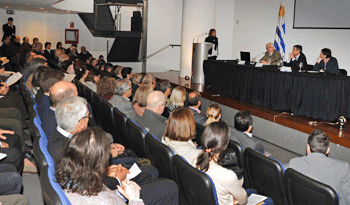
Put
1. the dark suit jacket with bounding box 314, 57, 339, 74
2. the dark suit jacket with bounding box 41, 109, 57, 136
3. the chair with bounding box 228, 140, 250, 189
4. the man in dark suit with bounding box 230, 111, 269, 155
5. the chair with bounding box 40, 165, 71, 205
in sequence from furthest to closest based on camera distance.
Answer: the dark suit jacket with bounding box 314, 57, 339, 74 < the man in dark suit with bounding box 230, 111, 269, 155 < the dark suit jacket with bounding box 41, 109, 57, 136 < the chair with bounding box 228, 140, 250, 189 < the chair with bounding box 40, 165, 71, 205

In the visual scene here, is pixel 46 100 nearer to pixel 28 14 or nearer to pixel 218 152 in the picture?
pixel 218 152

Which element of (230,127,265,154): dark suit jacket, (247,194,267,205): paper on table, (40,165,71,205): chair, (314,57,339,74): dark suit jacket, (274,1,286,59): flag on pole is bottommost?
(247,194,267,205): paper on table

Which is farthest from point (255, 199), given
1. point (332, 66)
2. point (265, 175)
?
point (332, 66)

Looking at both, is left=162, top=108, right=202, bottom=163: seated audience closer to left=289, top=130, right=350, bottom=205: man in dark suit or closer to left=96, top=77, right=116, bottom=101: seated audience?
left=289, top=130, right=350, bottom=205: man in dark suit

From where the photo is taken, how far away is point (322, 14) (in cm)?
959

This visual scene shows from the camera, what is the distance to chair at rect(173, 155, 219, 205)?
6.66ft

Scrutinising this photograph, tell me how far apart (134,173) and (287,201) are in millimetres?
1156

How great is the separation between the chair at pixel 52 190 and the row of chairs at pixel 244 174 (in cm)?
81

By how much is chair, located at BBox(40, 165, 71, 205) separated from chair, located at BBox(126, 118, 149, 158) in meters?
1.20

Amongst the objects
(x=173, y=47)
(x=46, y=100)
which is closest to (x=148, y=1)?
(x=173, y=47)

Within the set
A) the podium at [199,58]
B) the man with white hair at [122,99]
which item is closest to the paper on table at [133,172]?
the man with white hair at [122,99]

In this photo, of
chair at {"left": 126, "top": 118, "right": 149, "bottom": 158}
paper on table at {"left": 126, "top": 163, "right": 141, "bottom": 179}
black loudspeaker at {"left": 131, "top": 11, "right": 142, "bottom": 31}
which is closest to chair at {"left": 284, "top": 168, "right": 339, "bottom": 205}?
paper on table at {"left": 126, "top": 163, "right": 141, "bottom": 179}

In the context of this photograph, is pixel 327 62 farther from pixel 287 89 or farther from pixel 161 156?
pixel 161 156

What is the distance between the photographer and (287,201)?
98.6 inches
